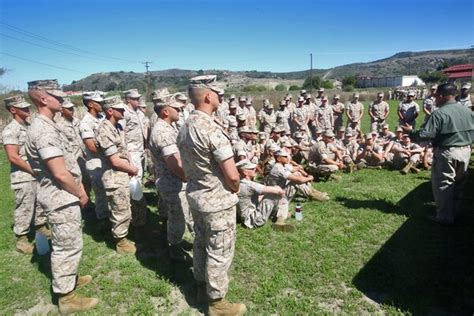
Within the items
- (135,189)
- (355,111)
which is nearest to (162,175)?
(135,189)

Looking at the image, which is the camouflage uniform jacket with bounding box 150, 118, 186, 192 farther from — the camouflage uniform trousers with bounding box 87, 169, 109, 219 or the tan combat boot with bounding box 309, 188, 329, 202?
the tan combat boot with bounding box 309, 188, 329, 202

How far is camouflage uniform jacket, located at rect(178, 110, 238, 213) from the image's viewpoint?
311 cm

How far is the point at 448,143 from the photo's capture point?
5.21 m

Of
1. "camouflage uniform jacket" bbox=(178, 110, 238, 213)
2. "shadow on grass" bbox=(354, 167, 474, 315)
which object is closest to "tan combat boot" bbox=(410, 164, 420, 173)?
"shadow on grass" bbox=(354, 167, 474, 315)

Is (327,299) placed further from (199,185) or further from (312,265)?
(199,185)

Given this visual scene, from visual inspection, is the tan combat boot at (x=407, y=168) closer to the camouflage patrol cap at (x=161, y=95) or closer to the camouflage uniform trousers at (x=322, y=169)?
the camouflage uniform trousers at (x=322, y=169)

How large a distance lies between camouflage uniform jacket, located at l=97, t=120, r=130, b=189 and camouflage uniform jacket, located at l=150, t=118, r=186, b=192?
0.54 metres

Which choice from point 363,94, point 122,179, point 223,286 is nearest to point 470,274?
point 223,286

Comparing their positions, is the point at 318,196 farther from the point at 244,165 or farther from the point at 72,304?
the point at 72,304

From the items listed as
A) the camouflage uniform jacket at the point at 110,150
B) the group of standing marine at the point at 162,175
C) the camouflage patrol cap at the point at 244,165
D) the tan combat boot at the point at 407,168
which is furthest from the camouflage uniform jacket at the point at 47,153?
the tan combat boot at the point at 407,168

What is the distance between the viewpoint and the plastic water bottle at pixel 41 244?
5016 mm

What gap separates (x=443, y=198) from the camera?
213 inches

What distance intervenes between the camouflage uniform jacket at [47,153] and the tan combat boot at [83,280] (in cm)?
126

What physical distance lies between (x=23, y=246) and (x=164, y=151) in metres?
2.98
